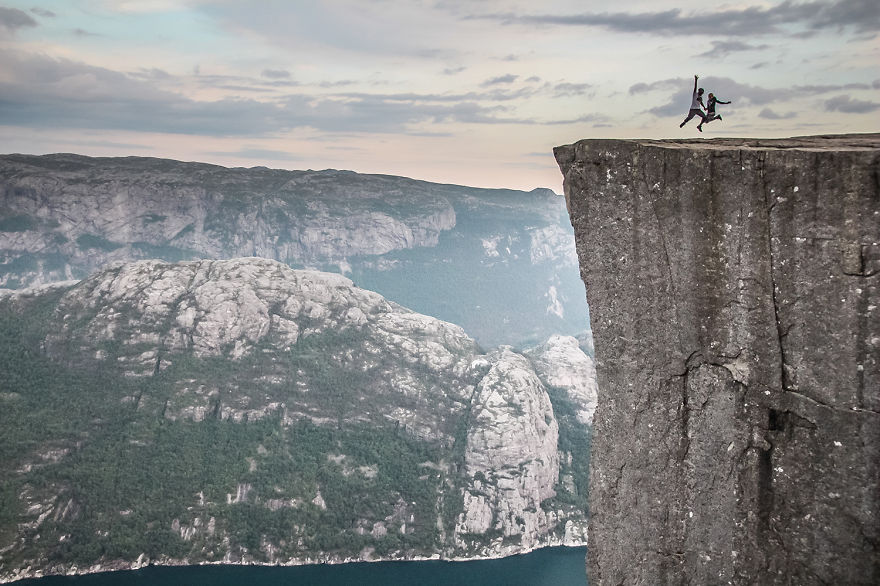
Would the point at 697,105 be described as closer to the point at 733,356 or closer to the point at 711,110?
the point at 711,110

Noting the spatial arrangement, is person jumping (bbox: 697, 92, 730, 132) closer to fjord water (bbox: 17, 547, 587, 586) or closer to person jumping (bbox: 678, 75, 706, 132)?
person jumping (bbox: 678, 75, 706, 132)

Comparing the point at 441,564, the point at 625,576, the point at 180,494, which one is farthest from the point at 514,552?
the point at 625,576

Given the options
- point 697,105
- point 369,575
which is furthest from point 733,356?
point 369,575

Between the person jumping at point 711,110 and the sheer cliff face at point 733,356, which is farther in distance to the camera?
the person jumping at point 711,110

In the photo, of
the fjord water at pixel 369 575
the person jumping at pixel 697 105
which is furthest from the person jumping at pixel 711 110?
the fjord water at pixel 369 575

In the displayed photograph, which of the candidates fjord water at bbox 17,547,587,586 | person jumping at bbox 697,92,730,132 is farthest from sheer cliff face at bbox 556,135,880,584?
fjord water at bbox 17,547,587,586

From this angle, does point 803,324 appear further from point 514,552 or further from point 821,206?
point 514,552

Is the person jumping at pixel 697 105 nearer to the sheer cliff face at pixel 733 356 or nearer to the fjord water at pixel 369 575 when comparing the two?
the sheer cliff face at pixel 733 356

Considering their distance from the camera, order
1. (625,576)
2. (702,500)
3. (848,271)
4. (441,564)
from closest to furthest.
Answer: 1. (848,271)
2. (702,500)
3. (625,576)
4. (441,564)
